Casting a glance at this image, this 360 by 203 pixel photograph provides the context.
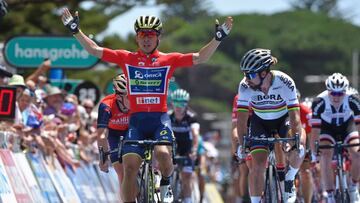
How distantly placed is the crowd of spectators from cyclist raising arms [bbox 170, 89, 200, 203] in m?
1.68

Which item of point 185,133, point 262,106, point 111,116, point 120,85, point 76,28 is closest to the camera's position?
point 76,28

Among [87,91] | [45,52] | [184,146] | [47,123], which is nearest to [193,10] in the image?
[87,91]

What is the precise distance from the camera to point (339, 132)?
64.2 ft

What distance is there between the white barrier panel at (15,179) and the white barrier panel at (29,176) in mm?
204

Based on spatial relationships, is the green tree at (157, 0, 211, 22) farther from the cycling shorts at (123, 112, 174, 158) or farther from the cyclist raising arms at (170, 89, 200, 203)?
the cycling shorts at (123, 112, 174, 158)

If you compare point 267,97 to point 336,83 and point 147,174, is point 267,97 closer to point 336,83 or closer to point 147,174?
point 147,174

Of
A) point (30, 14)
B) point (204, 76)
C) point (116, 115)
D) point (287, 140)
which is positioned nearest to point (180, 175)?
point (116, 115)

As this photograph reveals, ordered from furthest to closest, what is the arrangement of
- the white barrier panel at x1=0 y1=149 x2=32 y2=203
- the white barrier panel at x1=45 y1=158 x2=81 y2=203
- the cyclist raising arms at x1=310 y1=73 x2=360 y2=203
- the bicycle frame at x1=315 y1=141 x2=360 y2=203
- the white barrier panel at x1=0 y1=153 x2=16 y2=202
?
the white barrier panel at x1=45 y1=158 x2=81 y2=203 → the cyclist raising arms at x1=310 y1=73 x2=360 y2=203 → the bicycle frame at x1=315 y1=141 x2=360 y2=203 → the white barrier panel at x1=0 y1=149 x2=32 y2=203 → the white barrier panel at x1=0 y1=153 x2=16 y2=202

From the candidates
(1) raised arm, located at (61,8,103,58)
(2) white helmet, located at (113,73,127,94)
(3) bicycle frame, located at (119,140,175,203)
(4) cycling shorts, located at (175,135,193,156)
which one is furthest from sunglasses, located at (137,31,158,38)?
(4) cycling shorts, located at (175,135,193,156)

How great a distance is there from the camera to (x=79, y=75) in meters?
44.3

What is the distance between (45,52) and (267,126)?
9986 millimetres

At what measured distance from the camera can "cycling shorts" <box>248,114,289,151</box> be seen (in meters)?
16.5

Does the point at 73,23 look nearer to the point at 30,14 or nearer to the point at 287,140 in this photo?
the point at 287,140

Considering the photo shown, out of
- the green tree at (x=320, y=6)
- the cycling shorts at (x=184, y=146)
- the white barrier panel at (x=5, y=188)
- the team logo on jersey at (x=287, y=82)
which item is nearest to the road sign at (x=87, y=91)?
the cycling shorts at (x=184, y=146)
